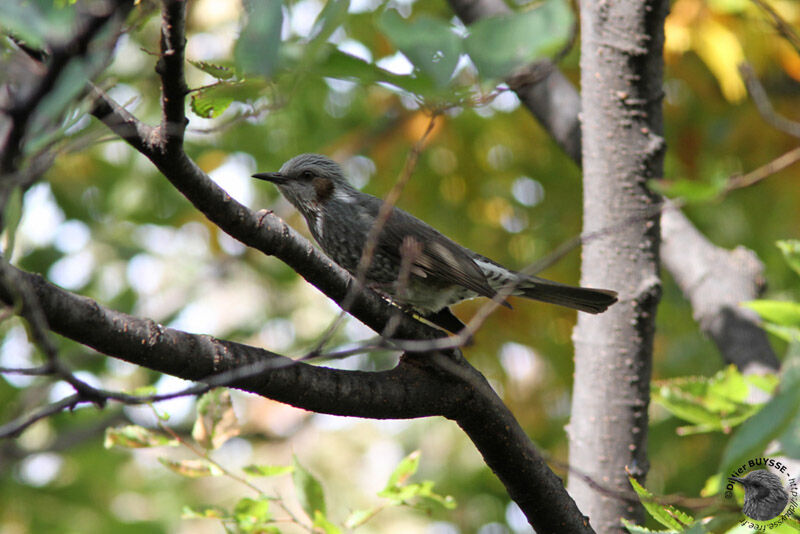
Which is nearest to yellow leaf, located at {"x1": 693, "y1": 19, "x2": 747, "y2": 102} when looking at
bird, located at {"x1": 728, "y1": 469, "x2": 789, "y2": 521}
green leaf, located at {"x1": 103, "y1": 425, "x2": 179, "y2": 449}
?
bird, located at {"x1": 728, "y1": 469, "x2": 789, "y2": 521}

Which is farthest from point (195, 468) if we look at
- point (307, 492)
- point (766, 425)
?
point (766, 425)

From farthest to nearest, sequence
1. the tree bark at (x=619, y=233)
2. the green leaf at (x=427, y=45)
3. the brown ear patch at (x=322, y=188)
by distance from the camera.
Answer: the brown ear patch at (x=322, y=188) → the tree bark at (x=619, y=233) → the green leaf at (x=427, y=45)

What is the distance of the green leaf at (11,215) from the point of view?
1141 mm

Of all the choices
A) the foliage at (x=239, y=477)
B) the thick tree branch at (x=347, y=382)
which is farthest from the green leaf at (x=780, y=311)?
the foliage at (x=239, y=477)

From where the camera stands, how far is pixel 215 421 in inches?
89.7

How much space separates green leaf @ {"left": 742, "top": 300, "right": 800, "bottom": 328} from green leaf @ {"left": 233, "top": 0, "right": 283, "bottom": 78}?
5.36 feet

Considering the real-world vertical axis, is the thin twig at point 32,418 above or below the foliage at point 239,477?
below

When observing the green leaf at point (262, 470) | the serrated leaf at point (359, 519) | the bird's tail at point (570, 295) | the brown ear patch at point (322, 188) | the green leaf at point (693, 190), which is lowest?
the green leaf at point (693, 190)

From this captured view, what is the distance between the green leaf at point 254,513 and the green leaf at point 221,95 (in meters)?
1.17

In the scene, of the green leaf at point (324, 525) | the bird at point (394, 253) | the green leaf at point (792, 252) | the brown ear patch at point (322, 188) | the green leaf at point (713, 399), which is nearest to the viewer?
the green leaf at point (792, 252)

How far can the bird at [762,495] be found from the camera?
1.71 meters

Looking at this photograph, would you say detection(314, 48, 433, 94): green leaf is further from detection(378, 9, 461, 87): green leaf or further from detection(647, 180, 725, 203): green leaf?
detection(647, 180, 725, 203): green leaf

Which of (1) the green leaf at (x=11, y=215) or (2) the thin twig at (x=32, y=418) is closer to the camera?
(1) the green leaf at (x=11, y=215)

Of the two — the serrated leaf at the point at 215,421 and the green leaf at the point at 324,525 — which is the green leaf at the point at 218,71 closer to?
the serrated leaf at the point at 215,421
